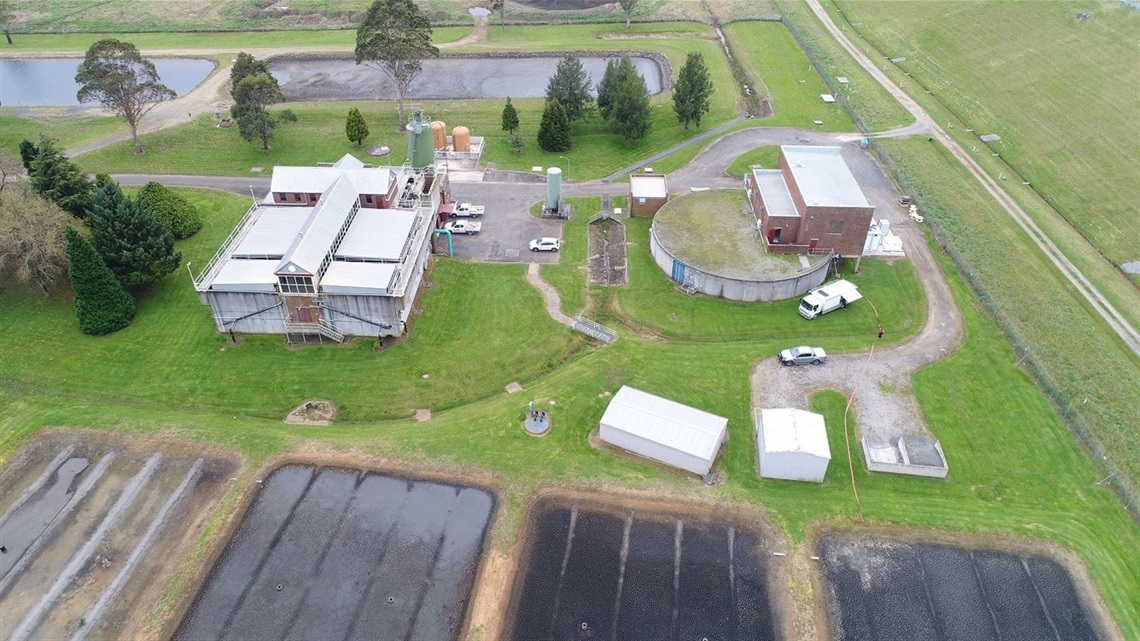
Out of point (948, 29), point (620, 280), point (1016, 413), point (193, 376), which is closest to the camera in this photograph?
point (1016, 413)

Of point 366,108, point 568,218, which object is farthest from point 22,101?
point 568,218

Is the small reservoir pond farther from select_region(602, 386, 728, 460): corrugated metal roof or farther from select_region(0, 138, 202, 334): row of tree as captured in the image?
select_region(602, 386, 728, 460): corrugated metal roof

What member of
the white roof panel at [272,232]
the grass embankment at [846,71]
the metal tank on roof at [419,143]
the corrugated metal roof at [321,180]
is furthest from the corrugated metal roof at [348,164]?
the grass embankment at [846,71]

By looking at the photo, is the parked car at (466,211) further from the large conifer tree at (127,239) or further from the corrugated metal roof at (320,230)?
the large conifer tree at (127,239)

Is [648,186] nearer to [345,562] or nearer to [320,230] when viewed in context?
[320,230]

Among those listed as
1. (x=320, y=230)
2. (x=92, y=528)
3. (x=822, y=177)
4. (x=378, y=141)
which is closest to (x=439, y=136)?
(x=378, y=141)

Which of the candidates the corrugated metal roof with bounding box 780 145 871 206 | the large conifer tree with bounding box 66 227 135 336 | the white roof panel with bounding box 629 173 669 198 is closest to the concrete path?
the white roof panel with bounding box 629 173 669 198

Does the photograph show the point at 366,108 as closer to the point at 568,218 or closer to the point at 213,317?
the point at 568,218
